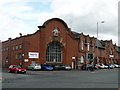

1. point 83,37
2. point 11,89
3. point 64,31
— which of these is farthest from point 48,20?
point 11,89

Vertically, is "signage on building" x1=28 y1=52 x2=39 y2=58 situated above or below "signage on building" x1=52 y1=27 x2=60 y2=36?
below

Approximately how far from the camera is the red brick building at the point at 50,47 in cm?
7125

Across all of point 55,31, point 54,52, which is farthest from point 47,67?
point 55,31

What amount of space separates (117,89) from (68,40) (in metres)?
58.8

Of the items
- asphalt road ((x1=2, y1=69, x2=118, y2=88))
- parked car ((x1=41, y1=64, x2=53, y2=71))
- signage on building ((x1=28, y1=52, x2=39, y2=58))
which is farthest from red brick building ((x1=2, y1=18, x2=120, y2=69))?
asphalt road ((x1=2, y1=69, x2=118, y2=88))

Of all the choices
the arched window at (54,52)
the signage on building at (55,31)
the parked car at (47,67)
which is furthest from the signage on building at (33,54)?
the signage on building at (55,31)

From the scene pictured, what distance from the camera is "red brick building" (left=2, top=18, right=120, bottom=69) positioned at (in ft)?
234

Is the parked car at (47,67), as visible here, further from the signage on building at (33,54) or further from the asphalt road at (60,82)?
the asphalt road at (60,82)

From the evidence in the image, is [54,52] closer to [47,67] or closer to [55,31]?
[55,31]

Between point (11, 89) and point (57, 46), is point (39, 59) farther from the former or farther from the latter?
point (11, 89)

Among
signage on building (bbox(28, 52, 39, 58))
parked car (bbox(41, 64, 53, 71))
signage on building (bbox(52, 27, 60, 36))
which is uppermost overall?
signage on building (bbox(52, 27, 60, 36))

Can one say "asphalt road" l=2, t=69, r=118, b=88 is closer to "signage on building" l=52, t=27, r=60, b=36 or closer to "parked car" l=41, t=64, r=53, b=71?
"parked car" l=41, t=64, r=53, b=71

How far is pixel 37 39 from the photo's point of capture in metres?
72.5

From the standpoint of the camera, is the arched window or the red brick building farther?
the arched window
